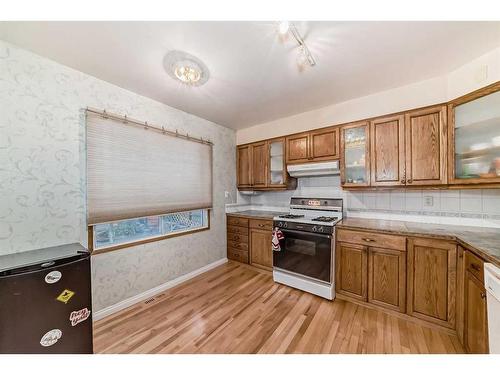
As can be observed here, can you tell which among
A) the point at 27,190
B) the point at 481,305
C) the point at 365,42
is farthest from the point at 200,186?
the point at 481,305

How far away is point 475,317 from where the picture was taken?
1.28 meters

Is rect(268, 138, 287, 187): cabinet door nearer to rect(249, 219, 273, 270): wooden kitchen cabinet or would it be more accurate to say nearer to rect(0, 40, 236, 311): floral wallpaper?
rect(249, 219, 273, 270): wooden kitchen cabinet

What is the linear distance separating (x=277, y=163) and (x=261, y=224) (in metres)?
1.02

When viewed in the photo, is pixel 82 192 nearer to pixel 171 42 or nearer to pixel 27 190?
pixel 27 190

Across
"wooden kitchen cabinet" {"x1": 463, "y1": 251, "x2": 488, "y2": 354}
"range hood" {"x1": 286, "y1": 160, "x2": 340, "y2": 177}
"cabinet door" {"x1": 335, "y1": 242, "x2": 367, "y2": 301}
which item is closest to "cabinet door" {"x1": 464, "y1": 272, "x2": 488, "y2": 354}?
"wooden kitchen cabinet" {"x1": 463, "y1": 251, "x2": 488, "y2": 354}

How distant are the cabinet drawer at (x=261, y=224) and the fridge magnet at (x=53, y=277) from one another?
2194mm

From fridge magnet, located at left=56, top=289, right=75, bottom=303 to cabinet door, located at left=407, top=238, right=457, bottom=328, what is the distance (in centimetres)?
281

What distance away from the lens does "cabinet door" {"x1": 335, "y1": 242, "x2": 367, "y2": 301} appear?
6.67 ft

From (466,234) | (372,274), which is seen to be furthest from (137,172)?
(466,234)

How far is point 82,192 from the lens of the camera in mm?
1773

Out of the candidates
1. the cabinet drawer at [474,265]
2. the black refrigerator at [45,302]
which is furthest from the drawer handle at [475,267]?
the black refrigerator at [45,302]

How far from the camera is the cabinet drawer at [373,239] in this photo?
1841 mm

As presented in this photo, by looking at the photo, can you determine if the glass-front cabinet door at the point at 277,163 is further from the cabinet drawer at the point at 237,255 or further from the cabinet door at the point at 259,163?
the cabinet drawer at the point at 237,255
